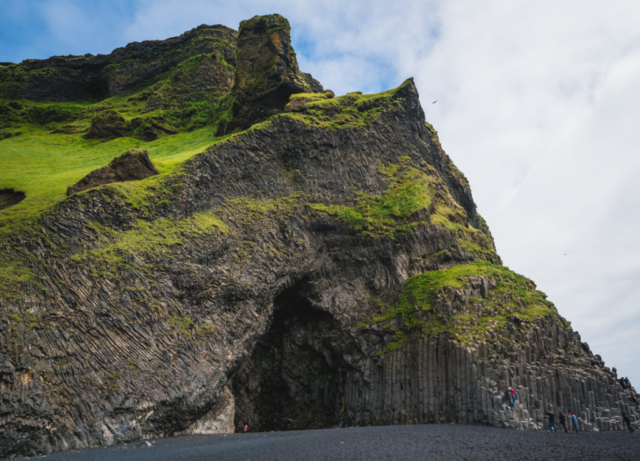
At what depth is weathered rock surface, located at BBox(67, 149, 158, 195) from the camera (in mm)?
27312

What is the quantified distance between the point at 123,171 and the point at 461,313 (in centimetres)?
2446

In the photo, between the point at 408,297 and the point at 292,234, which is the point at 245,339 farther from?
the point at 408,297

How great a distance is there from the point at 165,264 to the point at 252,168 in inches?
468

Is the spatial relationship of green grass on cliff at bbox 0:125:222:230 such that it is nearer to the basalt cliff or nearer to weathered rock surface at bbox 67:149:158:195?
the basalt cliff

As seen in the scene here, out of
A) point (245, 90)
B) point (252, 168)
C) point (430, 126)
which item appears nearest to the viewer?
point (252, 168)

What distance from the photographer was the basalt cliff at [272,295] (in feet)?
62.5

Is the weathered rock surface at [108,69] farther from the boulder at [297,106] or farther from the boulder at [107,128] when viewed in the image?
the boulder at [297,106]

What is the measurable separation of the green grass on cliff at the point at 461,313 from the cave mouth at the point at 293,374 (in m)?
3.97

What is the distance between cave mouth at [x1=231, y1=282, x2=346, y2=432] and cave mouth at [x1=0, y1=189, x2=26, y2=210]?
18.8 m

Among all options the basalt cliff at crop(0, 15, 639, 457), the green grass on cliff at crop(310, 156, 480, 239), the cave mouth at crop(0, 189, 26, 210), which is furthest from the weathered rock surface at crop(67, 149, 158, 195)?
the green grass on cliff at crop(310, 156, 480, 239)

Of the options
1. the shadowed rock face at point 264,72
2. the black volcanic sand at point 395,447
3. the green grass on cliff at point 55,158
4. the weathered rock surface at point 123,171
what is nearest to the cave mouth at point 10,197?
the green grass on cliff at point 55,158

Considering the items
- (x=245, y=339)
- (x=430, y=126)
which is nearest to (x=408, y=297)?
(x=245, y=339)

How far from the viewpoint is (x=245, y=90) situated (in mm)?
47344

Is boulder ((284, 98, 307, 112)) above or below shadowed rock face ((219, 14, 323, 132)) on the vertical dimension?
below
